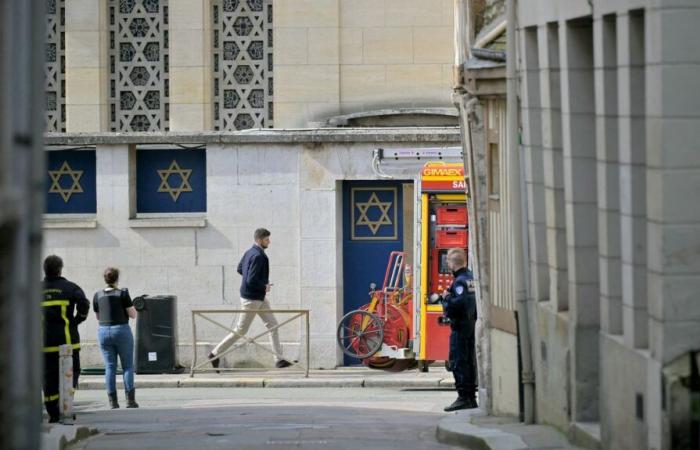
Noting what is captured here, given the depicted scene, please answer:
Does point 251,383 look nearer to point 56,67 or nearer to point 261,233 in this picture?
point 261,233

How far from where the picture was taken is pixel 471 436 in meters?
12.4

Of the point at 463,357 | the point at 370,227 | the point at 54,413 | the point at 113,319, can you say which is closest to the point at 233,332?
the point at 370,227

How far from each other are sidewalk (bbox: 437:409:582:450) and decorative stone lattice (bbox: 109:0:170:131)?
32.8 feet

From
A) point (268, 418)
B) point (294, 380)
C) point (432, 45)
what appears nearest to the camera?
point (268, 418)

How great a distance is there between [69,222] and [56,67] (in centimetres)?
263

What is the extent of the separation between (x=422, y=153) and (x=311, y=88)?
7.83ft

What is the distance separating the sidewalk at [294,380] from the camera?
66.1 ft

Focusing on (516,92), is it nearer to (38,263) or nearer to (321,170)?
(38,263)

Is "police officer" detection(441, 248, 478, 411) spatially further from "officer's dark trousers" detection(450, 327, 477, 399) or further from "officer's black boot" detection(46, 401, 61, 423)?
"officer's black boot" detection(46, 401, 61, 423)

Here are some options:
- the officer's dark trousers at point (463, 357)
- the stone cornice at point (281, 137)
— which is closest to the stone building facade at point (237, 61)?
the stone cornice at point (281, 137)

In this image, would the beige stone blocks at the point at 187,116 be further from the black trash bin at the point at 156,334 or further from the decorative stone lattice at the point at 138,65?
the black trash bin at the point at 156,334

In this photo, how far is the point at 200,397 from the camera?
63.7 feet

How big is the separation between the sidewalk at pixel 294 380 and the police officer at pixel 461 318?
3.67m

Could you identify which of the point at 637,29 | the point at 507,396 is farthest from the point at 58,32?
the point at 637,29
